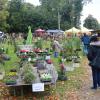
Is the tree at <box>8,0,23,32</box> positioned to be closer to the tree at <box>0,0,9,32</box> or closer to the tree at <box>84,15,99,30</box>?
the tree at <box>0,0,9,32</box>

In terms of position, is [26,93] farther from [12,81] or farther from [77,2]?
[77,2]

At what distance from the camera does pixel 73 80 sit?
1527 centimetres

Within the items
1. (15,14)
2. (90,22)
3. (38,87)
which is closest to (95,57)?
(38,87)

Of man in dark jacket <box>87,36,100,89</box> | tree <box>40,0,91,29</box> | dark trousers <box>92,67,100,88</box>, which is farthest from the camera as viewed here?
tree <box>40,0,91,29</box>

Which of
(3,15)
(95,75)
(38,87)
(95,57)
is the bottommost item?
(38,87)

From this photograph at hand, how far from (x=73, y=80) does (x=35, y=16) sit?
5882cm

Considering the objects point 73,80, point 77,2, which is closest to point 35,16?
point 77,2

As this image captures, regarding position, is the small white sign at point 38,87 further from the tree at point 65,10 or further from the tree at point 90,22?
the tree at point 90,22

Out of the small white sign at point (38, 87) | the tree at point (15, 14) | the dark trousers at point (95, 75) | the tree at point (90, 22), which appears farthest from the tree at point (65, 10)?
the small white sign at point (38, 87)

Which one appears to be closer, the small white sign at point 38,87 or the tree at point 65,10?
the small white sign at point 38,87

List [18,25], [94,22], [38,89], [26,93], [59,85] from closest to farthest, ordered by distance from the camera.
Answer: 1. [38,89]
2. [26,93]
3. [59,85]
4. [18,25]
5. [94,22]

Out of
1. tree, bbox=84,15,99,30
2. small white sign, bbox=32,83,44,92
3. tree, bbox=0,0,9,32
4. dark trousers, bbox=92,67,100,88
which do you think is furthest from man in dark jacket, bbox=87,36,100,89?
tree, bbox=84,15,99,30

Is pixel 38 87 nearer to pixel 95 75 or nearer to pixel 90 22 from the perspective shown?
pixel 95 75

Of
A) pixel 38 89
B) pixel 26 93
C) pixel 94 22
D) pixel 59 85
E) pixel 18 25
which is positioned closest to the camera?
pixel 38 89
